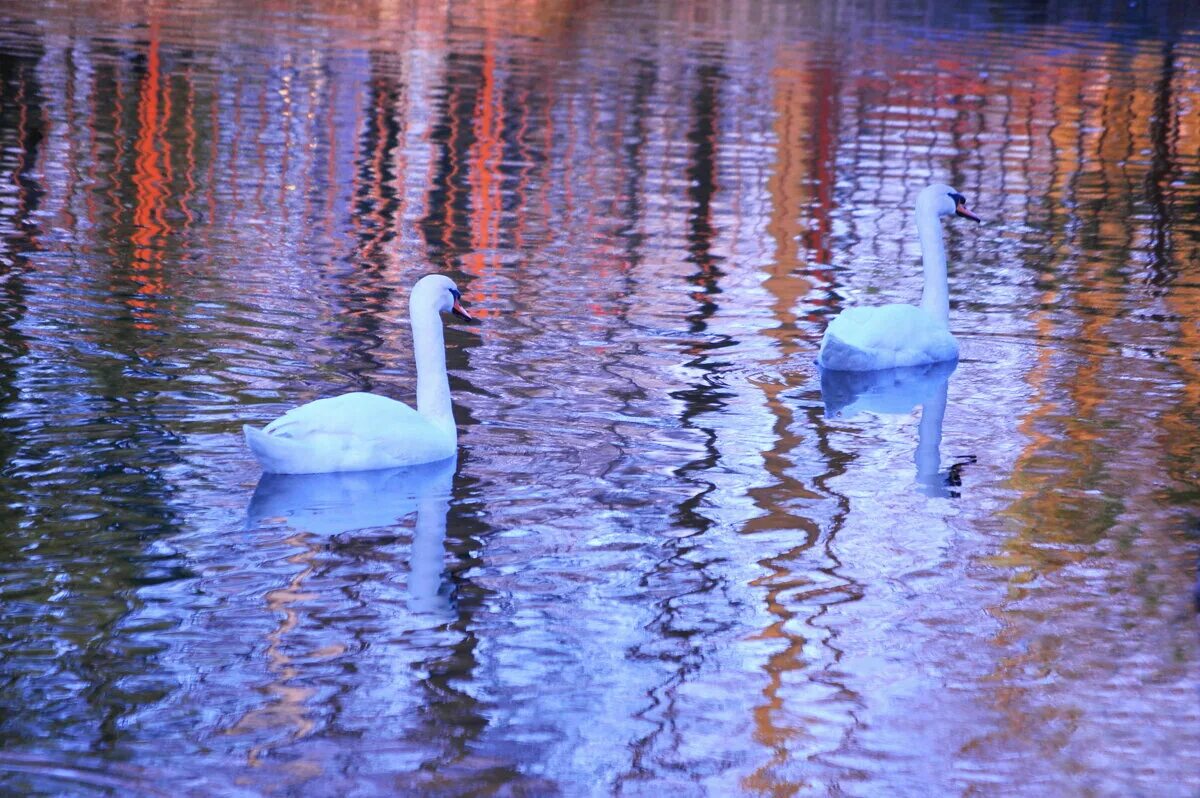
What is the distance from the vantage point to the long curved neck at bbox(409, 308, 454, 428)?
8461 millimetres

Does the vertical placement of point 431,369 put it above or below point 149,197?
below

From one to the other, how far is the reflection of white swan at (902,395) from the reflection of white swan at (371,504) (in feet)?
8.29

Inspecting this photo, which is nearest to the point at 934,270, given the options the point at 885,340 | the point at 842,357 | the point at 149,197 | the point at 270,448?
the point at 885,340

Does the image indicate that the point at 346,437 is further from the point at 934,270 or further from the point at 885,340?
the point at 934,270

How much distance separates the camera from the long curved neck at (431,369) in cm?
846

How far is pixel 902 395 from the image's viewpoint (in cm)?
1048

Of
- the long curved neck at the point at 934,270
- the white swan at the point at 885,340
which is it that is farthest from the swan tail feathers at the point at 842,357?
the long curved neck at the point at 934,270

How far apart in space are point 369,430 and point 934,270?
16.7 feet

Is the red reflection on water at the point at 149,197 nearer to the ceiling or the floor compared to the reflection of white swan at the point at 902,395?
nearer to the ceiling

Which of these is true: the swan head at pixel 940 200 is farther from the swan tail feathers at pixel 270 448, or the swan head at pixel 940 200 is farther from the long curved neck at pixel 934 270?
Result: the swan tail feathers at pixel 270 448

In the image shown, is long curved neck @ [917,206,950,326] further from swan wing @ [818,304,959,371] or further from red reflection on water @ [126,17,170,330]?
red reflection on water @ [126,17,170,330]

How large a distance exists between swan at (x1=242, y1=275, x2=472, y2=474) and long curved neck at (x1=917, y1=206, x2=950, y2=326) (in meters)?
4.18

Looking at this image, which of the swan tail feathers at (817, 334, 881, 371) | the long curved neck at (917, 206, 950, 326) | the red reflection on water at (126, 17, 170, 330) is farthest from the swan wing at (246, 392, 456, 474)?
the long curved neck at (917, 206, 950, 326)

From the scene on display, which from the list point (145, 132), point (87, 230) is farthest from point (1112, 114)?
point (87, 230)
